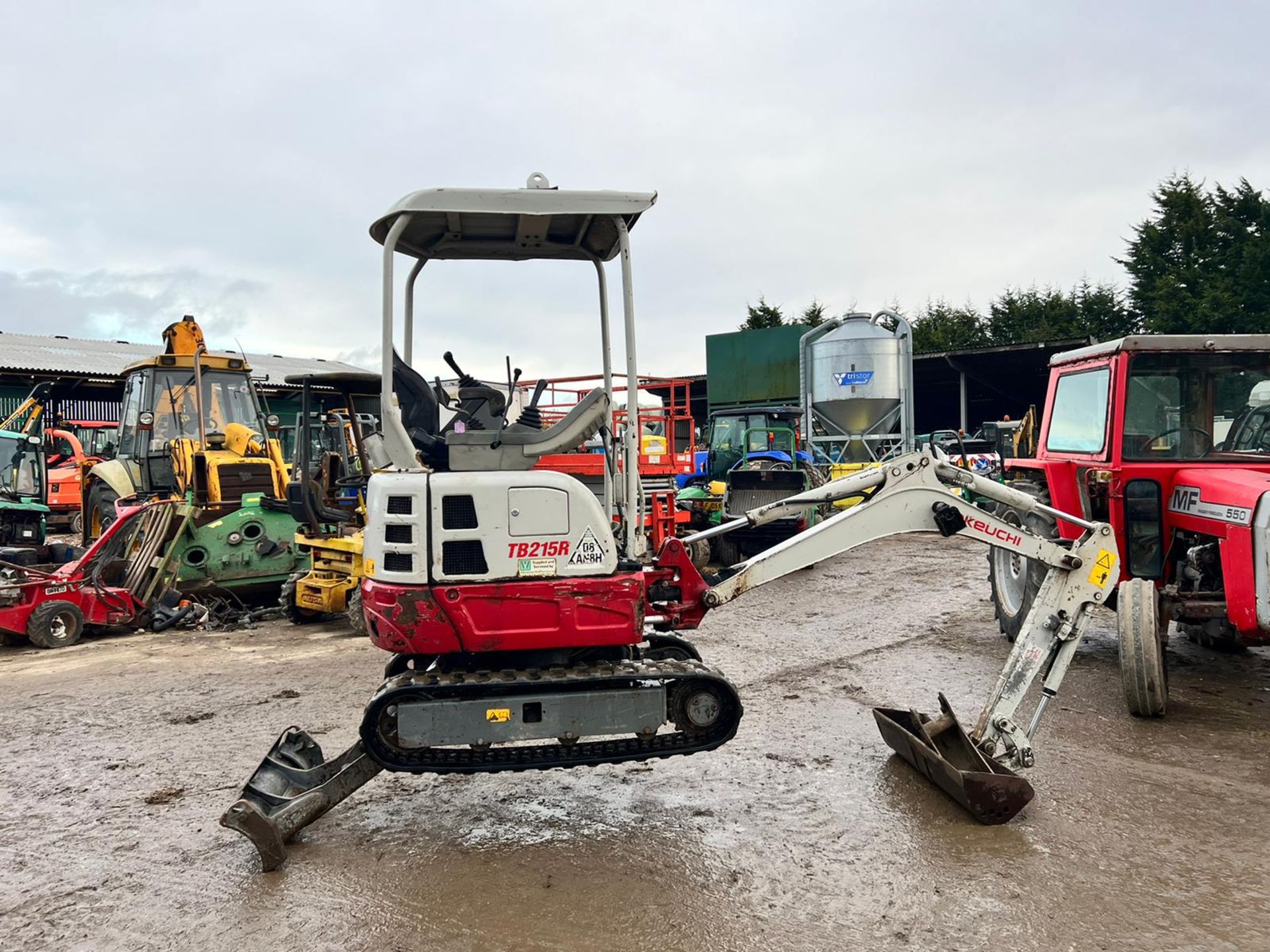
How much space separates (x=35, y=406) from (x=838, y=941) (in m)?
14.0

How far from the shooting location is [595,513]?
3.88 m

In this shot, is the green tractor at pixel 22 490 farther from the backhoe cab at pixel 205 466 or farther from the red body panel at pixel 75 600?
the red body panel at pixel 75 600

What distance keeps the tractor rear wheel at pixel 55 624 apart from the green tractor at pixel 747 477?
6.39m

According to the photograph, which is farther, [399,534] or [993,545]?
[993,545]

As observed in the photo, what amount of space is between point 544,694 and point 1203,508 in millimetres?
4203

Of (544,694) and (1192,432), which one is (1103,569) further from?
(544,694)

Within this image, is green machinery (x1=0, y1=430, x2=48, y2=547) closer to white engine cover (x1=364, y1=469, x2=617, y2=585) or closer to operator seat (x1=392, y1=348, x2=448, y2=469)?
operator seat (x1=392, y1=348, x2=448, y2=469)

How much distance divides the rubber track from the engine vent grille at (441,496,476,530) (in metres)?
0.63

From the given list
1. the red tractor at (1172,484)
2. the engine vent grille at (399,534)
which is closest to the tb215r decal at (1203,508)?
the red tractor at (1172,484)

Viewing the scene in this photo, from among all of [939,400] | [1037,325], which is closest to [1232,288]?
[1037,325]

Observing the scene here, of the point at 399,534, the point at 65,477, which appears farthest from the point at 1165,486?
the point at 65,477

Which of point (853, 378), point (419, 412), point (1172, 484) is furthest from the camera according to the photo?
point (853, 378)

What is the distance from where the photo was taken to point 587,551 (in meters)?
3.85

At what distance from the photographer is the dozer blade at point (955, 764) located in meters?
4.02
